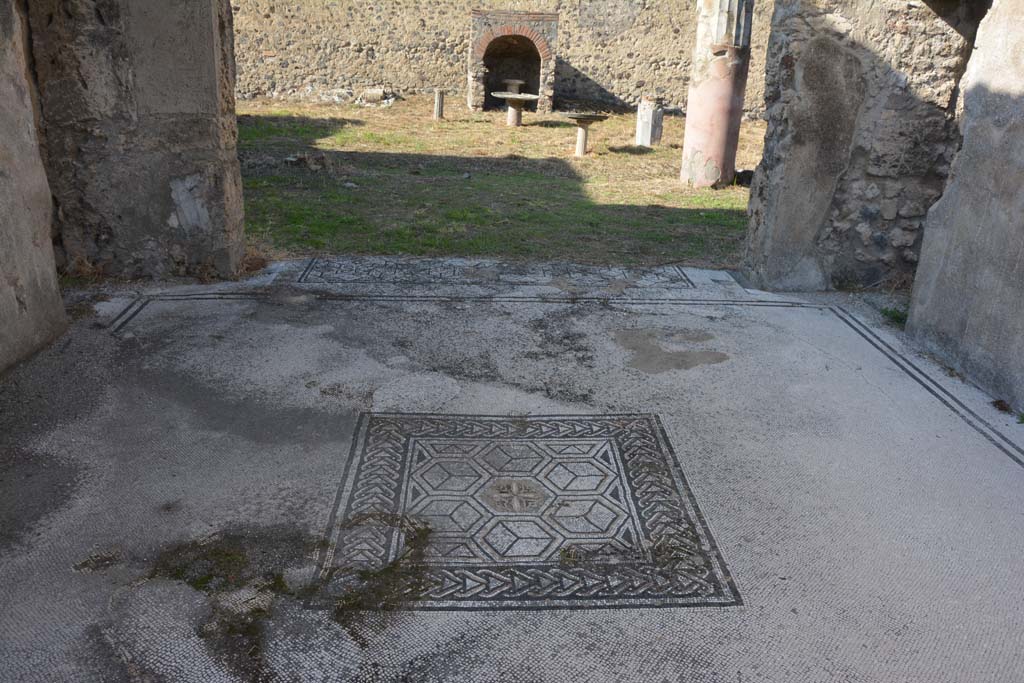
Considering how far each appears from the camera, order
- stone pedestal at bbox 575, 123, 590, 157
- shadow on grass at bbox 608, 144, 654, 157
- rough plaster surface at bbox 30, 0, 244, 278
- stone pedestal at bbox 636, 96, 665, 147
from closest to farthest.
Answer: rough plaster surface at bbox 30, 0, 244, 278 < stone pedestal at bbox 575, 123, 590, 157 < shadow on grass at bbox 608, 144, 654, 157 < stone pedestal at bbox 636, 96, 665, 147

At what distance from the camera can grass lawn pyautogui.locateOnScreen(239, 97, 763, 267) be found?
646cm

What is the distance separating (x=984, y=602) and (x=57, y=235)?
17.0 feet

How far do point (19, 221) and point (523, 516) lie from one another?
283 cm

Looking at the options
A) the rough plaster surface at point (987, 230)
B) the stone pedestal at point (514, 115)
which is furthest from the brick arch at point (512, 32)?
the rough plaster surface at point (987, 230)

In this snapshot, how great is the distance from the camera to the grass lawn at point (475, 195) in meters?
6.46

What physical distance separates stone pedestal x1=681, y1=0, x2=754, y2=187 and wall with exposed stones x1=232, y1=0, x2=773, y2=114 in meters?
8.17

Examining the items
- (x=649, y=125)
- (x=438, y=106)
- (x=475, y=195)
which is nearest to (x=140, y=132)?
(x=475, y=195)

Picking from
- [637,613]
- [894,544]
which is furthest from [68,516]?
[894,544]

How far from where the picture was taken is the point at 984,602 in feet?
7.73

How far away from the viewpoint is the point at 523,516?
2.73 m

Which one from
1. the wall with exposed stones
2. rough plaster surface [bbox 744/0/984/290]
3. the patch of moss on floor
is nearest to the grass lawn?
rough plaster surface [bbox 744/0/984/290]

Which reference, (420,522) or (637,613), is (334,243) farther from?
(637,613)

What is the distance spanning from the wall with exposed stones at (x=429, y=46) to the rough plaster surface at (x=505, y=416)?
13706 mm

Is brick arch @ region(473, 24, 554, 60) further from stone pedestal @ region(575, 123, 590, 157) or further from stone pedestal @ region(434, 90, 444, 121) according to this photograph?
stone pedestal @ region(575, 123, 590, 157)
